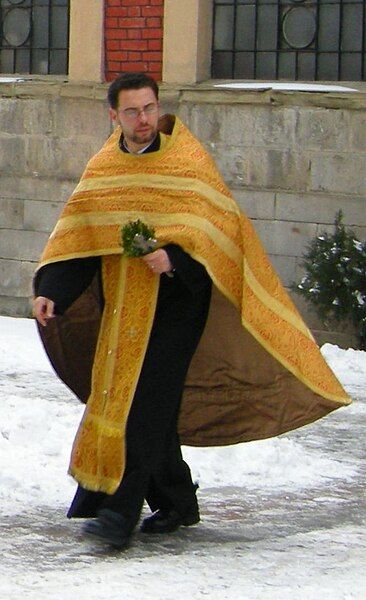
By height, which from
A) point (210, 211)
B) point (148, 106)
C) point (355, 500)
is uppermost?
point (148, 106)

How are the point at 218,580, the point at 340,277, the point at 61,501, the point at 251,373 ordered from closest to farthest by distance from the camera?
the point at 218,580 → the point at 251,373 → the point at 61,501 → the point at 340,277

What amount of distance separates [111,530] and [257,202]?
6.76 metres

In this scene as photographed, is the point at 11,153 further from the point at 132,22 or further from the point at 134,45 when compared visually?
the point at 132,22

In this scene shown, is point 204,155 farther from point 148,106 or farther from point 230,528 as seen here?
point 230,528

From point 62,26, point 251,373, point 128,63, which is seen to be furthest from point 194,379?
point 62,26

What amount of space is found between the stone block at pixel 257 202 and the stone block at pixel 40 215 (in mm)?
1907

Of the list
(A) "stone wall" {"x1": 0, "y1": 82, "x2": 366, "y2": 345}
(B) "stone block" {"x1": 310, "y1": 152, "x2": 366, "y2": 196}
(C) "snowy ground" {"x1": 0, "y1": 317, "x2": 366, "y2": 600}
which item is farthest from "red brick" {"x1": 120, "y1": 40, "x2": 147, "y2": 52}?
(C) "snowy ground" {"x1": 0, "y1": 317, "x2": 366, "y2": 600}

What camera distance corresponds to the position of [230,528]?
6.62m

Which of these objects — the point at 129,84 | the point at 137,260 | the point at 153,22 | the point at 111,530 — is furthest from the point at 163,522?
the point at 153,22

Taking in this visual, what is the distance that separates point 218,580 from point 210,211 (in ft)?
4.62

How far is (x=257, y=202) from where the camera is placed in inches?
493

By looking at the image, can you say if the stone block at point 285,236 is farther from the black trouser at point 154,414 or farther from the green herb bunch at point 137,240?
the green herb bunch at point 137,240

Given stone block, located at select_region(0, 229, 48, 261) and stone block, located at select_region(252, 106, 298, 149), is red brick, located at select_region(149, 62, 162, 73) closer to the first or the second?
stone block, located at select_region(252, 106, 298, 149)

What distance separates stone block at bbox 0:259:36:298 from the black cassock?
7774 millimetres
